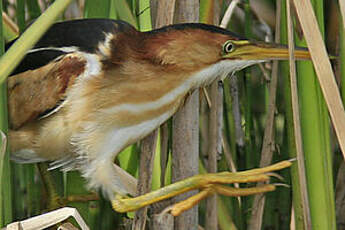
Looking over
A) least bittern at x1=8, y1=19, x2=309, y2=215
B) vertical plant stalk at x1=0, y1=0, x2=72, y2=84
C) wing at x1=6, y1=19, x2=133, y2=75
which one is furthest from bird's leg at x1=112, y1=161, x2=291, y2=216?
vertical plant stalk at x1=0, y1=0, x2=72, y2=84

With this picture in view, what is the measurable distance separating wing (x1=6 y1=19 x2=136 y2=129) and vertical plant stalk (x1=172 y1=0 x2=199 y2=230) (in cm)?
11

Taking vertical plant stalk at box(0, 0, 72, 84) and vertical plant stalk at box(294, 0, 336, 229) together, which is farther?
vertical plant stalk at box(294, 0, 336, 229)

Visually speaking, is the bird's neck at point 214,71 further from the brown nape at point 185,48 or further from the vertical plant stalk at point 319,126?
the vertical plant stalk at point 319,126

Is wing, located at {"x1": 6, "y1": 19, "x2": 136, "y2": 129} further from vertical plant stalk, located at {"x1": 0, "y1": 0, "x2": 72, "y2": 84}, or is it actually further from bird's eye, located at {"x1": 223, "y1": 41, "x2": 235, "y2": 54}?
vertical plant stalk, located at {"x1": 0, "y1": 0, "x2": 72, "y2": 84}

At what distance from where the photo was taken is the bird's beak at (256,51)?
96 cm

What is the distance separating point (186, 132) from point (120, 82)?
14 centimetres

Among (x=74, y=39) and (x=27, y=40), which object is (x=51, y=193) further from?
(x=27, y=40)

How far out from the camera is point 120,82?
1014 millimetres

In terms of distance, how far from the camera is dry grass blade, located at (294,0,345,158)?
88 centimetres

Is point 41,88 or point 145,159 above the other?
point 41,88

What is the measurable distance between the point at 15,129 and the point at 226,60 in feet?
1.35

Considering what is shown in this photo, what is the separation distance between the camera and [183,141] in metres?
0.99

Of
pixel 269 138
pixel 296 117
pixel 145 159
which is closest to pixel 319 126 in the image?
pixel 296 117

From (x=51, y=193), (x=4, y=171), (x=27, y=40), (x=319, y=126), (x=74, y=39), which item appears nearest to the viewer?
(x=27, y=40)
